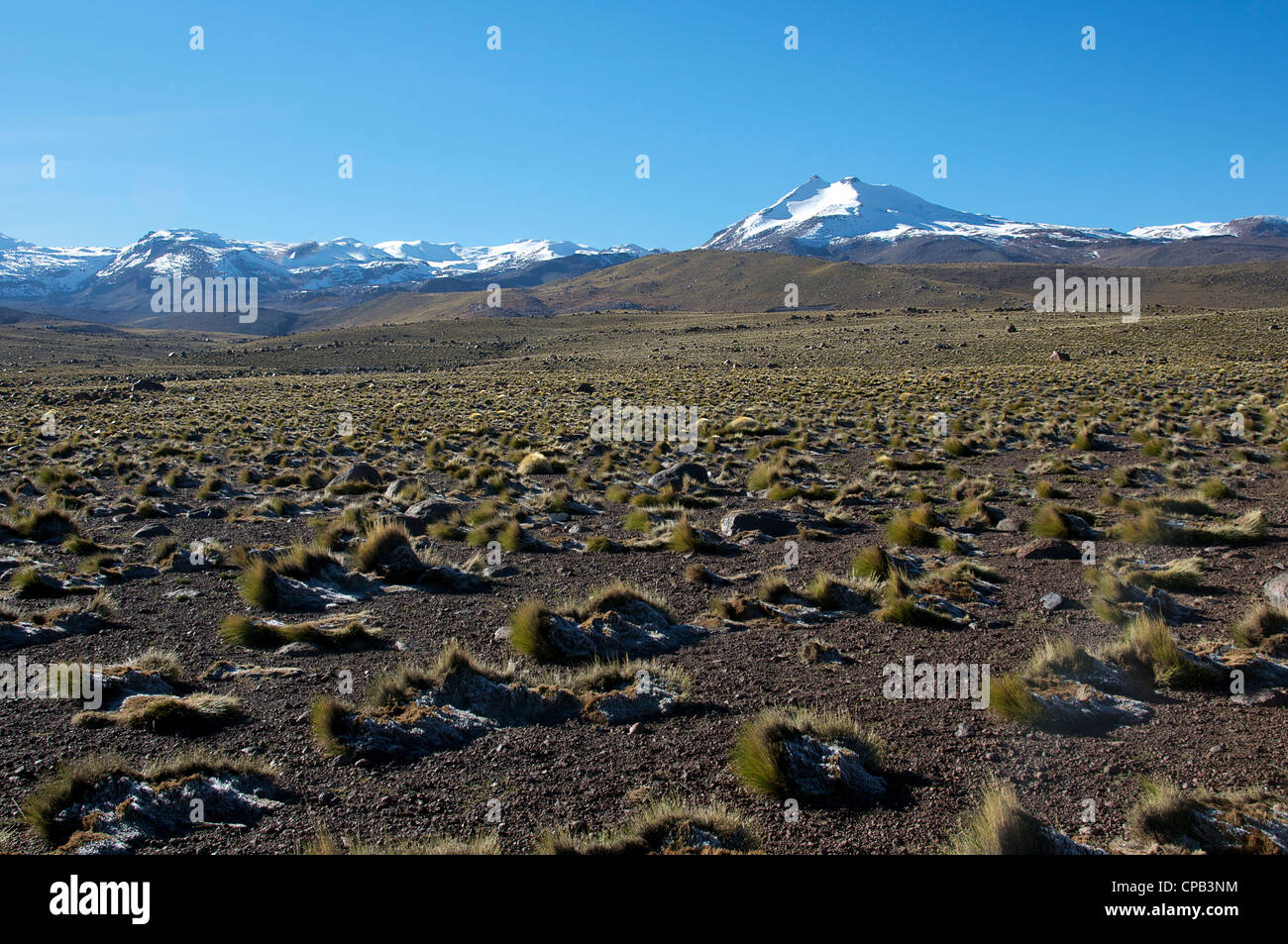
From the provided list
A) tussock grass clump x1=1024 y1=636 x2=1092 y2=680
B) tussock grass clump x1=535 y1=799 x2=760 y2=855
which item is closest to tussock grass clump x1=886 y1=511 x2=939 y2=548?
tussock grass clump x1=1024 y1=636 x2=1092 y2=680

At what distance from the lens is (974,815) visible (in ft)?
11.7

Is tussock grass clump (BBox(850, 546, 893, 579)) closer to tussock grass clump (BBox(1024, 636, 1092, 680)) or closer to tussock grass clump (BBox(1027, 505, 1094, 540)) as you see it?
tussock grass clump (BBox(1024, 636, 1092, 680))

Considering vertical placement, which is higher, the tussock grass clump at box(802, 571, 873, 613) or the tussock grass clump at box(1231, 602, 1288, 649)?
the tussock grass clump at box(1231, 602, 1288, 649)

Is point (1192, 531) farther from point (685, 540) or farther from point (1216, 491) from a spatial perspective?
point (685, 540)

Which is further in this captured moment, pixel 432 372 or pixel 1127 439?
pixel 432 372

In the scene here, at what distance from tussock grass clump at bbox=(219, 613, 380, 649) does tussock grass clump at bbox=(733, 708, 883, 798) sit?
3.81m

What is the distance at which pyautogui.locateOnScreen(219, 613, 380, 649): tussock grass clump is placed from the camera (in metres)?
6.44

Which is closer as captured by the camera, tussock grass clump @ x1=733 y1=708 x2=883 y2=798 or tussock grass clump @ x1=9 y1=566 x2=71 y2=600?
tussock grass clump @ x1=733 y1=708 x2=883 y2=798

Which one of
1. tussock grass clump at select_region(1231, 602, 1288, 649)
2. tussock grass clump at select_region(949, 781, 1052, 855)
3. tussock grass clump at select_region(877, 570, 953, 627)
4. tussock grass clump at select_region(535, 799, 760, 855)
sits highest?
tussock grass clump at select_region(1231, 602, 1288, 649)

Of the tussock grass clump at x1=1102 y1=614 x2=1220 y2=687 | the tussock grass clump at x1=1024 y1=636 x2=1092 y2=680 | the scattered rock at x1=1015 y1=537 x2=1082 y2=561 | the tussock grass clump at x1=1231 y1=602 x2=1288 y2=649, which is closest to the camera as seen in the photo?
the tussock grass clump at x1=1102 y1=614 x2=1220 y2=687

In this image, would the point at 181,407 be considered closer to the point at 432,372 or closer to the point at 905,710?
the point at 432,372

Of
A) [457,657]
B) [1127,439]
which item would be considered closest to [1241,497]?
[1127,439]

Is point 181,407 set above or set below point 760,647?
above

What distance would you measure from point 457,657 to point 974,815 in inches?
141
